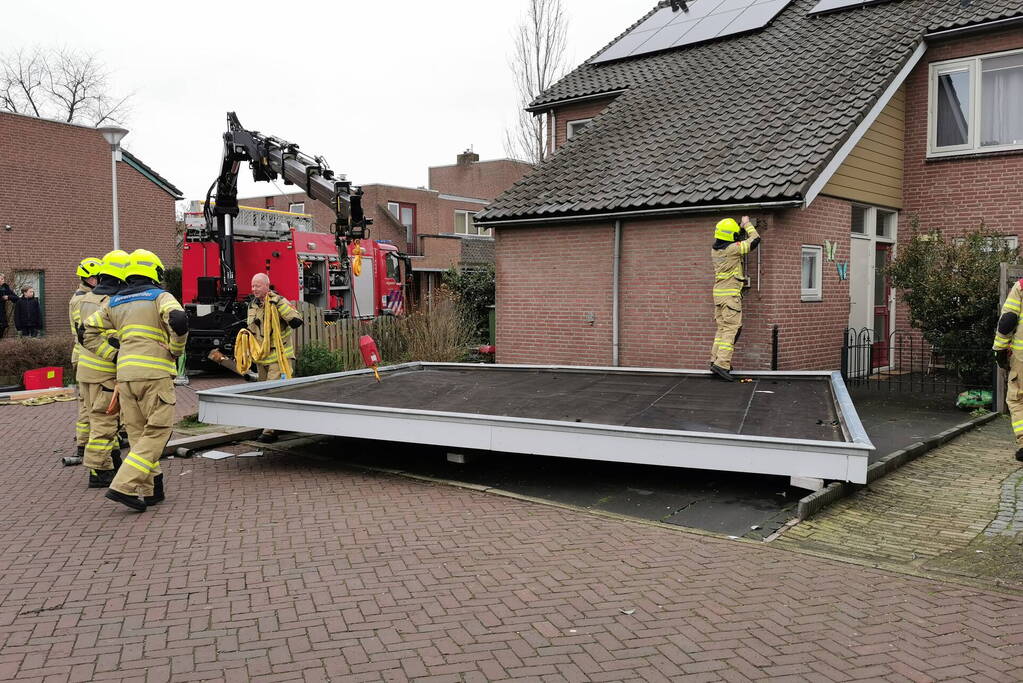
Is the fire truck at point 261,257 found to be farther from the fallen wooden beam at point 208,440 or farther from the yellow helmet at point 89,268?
the yellow helmet at point 89,268

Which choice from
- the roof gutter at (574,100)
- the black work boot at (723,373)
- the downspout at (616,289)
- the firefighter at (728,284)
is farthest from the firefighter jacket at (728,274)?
A: the roof gutter at (574,100)

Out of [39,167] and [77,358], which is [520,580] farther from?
[39,167]

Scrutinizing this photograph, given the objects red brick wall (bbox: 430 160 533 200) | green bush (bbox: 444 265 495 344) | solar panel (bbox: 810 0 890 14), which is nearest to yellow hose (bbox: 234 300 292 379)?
green bush (bbox: 444 265 495 344)

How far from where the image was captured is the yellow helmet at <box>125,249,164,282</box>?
6465mm

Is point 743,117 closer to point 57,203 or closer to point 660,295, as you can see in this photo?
point 660,295

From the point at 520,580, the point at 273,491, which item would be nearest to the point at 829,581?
the point at 520,580

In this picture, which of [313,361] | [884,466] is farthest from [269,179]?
[884,466]

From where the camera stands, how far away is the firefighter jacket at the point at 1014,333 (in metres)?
7.24

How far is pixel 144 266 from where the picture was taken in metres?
6.50

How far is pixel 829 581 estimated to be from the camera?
15.8 feet

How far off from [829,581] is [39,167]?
23960 millimetres

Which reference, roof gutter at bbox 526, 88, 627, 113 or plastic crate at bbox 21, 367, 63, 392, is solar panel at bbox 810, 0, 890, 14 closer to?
roof gutter at bbox 526, 88, 627, 113

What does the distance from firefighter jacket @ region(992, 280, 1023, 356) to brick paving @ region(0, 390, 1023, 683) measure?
346 centimetres

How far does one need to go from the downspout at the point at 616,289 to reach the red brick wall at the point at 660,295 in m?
0.08
